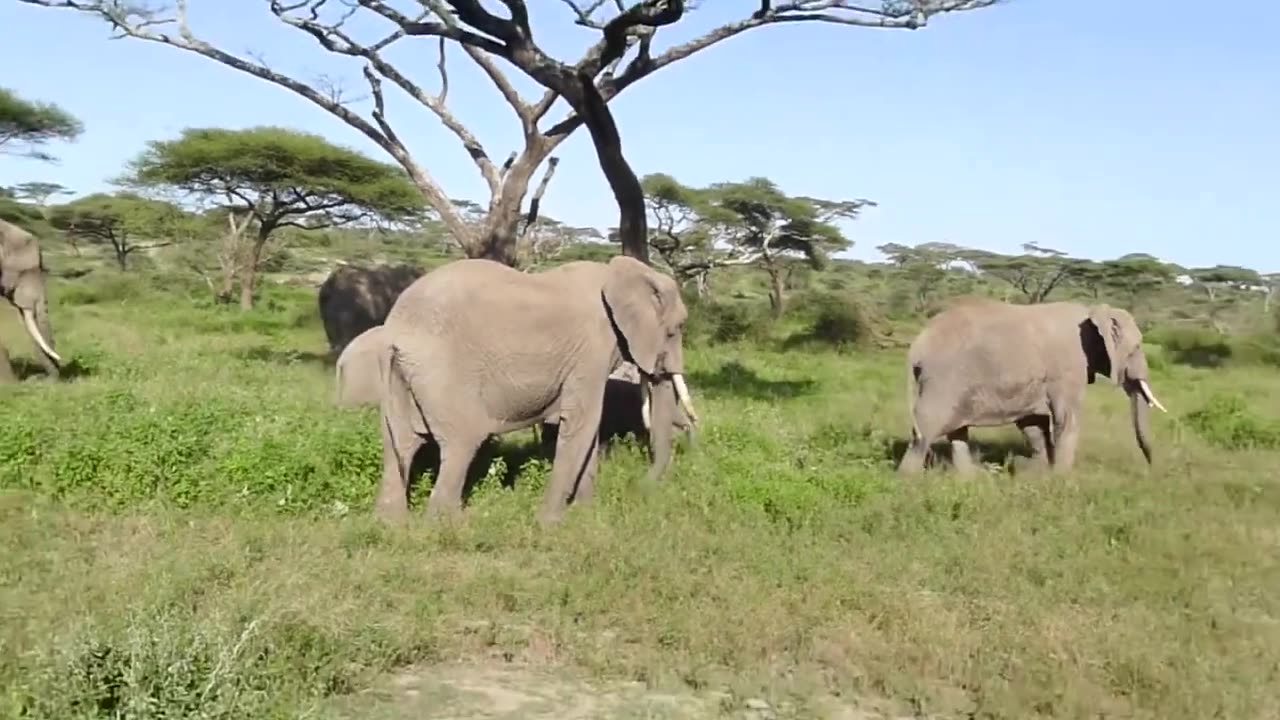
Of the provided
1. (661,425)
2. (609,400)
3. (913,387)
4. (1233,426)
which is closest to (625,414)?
(609,400)

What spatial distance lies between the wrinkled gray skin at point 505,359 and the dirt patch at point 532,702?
263 centimetres

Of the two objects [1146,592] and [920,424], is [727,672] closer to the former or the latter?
[1146,592]

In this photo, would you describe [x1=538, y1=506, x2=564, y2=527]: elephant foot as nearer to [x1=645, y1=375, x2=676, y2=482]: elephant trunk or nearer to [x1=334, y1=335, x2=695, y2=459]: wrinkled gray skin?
[x1=645, y1=375, x2=676, y2=482]: elephant trunk

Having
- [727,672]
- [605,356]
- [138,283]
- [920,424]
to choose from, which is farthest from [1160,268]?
[727,672]

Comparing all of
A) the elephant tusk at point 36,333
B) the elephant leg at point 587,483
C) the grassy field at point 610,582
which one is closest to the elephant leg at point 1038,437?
the grassy field at point 610,582

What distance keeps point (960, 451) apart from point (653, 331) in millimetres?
3280

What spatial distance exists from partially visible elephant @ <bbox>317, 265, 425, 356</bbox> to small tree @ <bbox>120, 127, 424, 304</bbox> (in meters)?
10.5

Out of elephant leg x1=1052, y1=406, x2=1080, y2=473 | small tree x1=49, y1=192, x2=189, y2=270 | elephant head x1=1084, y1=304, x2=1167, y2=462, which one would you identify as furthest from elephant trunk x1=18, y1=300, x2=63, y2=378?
small tree x1=49, y1=192, x2=189, y2=270

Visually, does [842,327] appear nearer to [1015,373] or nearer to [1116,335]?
[1116,335]

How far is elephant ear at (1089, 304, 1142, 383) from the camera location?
34.9 ft

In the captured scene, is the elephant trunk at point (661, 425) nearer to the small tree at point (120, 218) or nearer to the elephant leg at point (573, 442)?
the elephant leg at point (573, 442)

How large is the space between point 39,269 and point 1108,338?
1024 cm

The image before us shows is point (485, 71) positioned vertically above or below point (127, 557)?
above

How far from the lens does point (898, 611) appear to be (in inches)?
226
